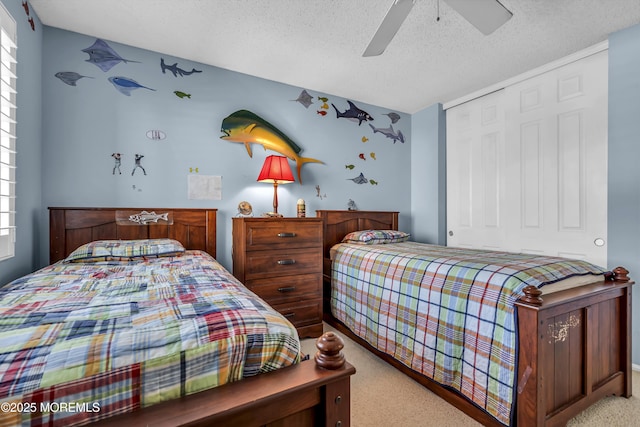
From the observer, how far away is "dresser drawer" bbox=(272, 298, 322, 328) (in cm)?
243

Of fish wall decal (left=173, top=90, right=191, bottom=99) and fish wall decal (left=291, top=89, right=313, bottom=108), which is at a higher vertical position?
fish wall decal (left=291, top=89, right=313, bottom=108)

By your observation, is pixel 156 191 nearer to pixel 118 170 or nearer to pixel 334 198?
pixel 118 170

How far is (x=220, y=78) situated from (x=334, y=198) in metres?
1.62

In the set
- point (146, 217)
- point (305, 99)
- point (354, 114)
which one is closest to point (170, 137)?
point (146, 217)

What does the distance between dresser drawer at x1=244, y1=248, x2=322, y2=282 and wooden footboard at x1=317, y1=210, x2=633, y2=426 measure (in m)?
1.07

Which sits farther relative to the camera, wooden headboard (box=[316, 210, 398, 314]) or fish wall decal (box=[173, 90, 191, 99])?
wooden headboard (box=[316, 210, 398, 314])

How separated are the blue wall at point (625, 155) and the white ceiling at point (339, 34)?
21 centimetres

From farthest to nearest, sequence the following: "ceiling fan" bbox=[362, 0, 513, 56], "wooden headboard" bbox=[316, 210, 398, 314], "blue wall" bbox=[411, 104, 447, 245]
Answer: "blue wall" bbox=[411, 104, 447, 245]
"wooden headboard" bbox=[316, 210, 398, 314]
"ceiling fan" bbox=[362, 0, 513, 56]

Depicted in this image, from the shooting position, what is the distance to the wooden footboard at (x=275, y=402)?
0.62 meters

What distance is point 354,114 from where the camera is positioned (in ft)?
11.2

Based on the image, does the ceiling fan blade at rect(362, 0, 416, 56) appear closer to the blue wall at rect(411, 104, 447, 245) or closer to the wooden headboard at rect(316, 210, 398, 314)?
the wooden headboard at rect(316, 210, 398, 314)

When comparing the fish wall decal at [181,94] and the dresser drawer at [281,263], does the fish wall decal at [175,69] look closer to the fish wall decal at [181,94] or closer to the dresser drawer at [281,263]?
the fish wall decal at [181,94]

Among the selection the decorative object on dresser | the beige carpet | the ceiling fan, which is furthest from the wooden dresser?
the ceiling fan

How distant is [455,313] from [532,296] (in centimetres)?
43
